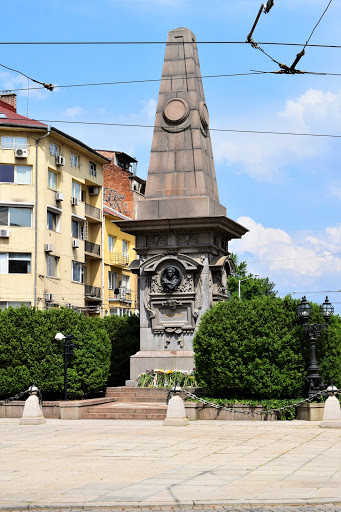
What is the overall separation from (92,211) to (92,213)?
163 millimetres

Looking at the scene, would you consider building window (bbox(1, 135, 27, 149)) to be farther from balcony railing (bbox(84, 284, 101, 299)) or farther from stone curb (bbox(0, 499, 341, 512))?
stone curb (bbox(0, 499, 341, 512))

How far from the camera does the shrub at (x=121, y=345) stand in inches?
1126

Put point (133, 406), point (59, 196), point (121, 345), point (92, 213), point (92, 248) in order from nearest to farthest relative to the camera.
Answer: point (133, 406) → point (121, 345) → point (59, 196) → point (92, 248) → point (92, 213)

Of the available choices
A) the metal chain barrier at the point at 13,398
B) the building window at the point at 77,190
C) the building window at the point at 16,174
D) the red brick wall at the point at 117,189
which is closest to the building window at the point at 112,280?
the red brick wall at the point at 117,189

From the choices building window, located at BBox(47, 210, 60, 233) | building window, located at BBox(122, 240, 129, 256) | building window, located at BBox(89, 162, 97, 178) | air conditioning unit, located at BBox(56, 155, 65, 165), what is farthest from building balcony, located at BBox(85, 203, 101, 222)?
air conditioning unit, located at BBox(56, 155, 65, 165)

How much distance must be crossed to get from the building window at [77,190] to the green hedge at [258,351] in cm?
3576

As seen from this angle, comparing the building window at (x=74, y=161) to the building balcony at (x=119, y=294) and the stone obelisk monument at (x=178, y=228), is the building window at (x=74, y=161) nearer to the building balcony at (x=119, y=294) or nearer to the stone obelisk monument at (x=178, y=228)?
the building balcony at (x=119, y=294)

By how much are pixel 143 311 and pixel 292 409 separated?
6.55 metres

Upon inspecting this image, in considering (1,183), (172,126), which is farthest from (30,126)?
(172,126)

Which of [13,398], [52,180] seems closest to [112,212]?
[52,180]

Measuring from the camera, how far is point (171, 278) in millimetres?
25641

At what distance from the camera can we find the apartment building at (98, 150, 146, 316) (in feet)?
207

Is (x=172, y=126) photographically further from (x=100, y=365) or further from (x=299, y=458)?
(x=299, y=458)

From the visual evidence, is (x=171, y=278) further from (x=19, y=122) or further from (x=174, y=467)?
(x=19, y=122)
